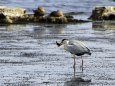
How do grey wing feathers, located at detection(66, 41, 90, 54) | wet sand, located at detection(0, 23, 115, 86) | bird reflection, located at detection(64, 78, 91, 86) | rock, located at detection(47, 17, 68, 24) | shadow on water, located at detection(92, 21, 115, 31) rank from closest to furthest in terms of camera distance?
bird reflection, located at detection(64, 78, 91, 86)
wet sand, located at detection(0, 23, 115, 86)
grey wing feathers, located at detection(66, 41, 90, 54)
shadow on water, located at detection(92, 21, 115, 31)
rock, located at detection(47, 17, 68, 24)

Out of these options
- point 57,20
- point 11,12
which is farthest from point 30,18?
point 57,20

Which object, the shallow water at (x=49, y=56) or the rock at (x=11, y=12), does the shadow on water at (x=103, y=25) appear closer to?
the shallow water at (x=49, y=56)

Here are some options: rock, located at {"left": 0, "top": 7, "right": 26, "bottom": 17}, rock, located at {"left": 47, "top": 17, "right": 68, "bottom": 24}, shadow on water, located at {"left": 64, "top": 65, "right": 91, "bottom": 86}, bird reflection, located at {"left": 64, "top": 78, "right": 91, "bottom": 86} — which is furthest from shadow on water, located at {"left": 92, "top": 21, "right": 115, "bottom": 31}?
bird reflection, located at {"left": 64, "top": 78, "right": 91, "bottom": 86}

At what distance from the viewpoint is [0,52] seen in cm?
1902

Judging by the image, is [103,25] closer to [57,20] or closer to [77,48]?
[57,20]

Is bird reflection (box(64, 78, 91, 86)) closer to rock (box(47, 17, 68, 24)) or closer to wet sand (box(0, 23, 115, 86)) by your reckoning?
wet sand (box(0, 23, 115, 86))

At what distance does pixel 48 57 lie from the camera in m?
17.8

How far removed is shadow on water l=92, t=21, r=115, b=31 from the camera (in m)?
28.6

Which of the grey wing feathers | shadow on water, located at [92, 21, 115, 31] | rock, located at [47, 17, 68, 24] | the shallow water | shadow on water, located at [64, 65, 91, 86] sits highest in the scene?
the grey wing feathers

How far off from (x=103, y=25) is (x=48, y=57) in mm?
13053

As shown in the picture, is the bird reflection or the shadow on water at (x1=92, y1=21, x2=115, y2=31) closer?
the bird reflection

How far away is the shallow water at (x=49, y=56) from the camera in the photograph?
14102 millimetres

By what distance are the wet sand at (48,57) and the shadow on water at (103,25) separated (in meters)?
0.49

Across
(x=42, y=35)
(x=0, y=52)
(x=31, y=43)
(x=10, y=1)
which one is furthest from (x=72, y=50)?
(x=10, y=1)
